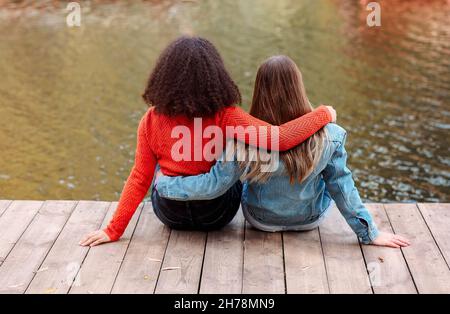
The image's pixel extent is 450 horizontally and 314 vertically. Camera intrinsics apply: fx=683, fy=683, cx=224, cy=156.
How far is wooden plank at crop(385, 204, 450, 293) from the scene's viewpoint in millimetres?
3086

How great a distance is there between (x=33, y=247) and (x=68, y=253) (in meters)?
0.22

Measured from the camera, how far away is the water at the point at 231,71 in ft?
23.1

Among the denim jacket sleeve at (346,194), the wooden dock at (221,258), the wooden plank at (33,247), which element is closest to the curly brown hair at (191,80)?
the denim jacket sleeve at (346,194)

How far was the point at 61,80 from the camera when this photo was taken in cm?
994

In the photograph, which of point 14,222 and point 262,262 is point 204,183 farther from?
point 14,222

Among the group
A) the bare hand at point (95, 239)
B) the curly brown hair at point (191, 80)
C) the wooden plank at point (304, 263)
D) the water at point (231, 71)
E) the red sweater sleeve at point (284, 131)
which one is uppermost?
the curly brown hair at point (191, 80)

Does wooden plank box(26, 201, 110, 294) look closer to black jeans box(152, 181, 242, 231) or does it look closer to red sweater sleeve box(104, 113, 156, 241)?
red sweater sleeve box(104, 113, 156, 241)

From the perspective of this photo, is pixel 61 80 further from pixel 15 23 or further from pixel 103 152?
pixel 15 23

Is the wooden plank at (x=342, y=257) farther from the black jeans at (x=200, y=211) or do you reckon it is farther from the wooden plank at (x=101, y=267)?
the wooden plank at (x=101, y=267)

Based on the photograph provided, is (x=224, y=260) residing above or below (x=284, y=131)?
below

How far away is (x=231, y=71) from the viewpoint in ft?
33.2

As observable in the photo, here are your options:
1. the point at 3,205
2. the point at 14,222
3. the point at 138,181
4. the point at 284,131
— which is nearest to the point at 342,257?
the point at 284,131

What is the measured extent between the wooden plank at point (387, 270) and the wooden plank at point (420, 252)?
36mm
